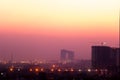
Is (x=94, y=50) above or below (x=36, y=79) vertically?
above

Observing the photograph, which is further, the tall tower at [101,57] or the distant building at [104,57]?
the tall tower at [101,57]

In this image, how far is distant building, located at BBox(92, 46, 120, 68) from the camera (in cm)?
9368

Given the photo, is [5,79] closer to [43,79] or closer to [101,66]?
[43,79]

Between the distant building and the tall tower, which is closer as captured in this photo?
the distant building

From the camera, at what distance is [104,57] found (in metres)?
96.9

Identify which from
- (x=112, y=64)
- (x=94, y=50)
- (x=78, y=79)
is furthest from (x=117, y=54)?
(x=78, y=79)

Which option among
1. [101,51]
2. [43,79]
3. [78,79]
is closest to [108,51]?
[101,51]

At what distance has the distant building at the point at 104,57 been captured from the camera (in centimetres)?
9368

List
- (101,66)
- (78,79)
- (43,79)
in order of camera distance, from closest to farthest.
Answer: (43,79), (78,79), (101,66)

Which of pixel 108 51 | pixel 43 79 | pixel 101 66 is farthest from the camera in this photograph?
pixel 108 51

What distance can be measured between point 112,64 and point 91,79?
131 feet

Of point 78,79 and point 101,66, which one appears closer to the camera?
point 78,79

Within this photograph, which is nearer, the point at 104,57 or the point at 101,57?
the point at 104,57

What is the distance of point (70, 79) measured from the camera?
188 ft
